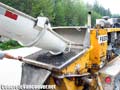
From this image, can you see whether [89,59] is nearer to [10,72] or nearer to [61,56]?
[61,56]

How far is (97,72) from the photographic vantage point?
580 cm

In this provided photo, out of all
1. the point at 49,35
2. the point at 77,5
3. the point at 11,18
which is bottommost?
the point at 77,5

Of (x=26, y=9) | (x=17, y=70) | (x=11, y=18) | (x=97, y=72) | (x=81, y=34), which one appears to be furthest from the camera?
(x=26, y=9)

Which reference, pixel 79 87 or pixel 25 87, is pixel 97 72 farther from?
pixel 25 87

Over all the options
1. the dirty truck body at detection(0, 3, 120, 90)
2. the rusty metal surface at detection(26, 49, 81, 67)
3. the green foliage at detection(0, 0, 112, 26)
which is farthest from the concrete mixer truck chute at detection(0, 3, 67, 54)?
the green foliage at detection(0, 0, 112, 26)

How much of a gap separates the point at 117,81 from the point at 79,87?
3.19ft

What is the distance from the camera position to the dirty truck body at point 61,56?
4.40 metres

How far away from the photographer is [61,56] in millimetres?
5328

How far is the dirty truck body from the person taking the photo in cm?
440

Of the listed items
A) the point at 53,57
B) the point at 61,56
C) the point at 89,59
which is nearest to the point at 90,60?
the point at 89,59

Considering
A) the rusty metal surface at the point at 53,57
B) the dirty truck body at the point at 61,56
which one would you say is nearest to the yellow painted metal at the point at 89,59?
the dirty truck body at the point at 61,56

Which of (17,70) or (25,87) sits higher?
(25,87)

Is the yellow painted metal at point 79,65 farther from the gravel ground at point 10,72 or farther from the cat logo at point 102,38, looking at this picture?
the gravel ground at point 10,72

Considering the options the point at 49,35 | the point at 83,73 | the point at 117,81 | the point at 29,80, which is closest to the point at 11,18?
the point at 49,35
